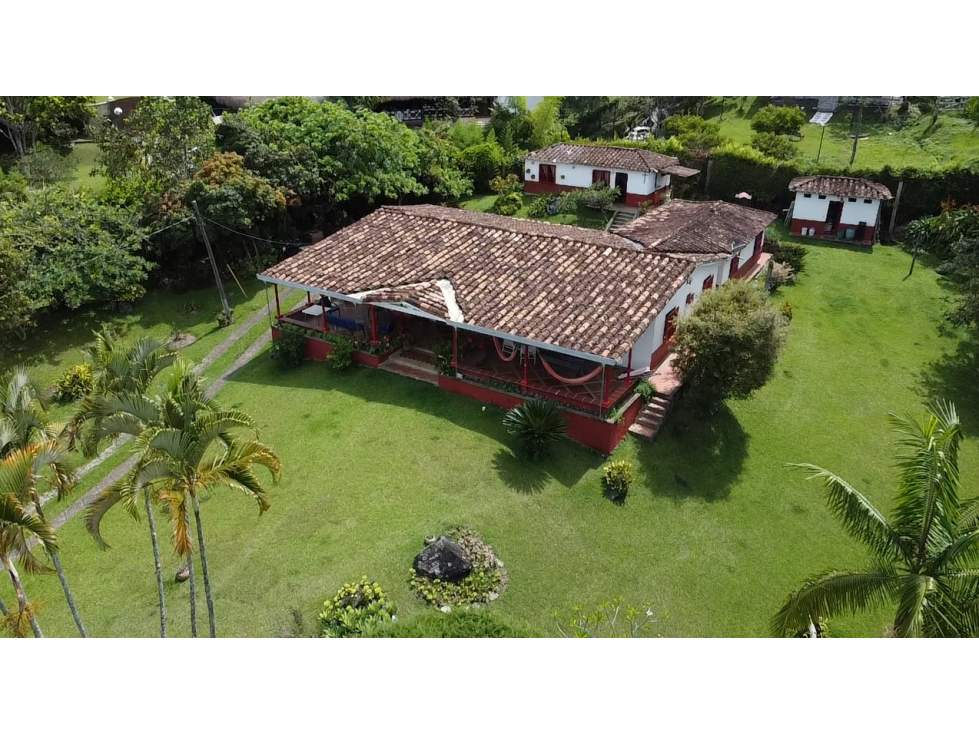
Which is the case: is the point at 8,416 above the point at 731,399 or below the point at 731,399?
above

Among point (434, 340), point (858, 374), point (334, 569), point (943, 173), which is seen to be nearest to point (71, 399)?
point (434, 340)

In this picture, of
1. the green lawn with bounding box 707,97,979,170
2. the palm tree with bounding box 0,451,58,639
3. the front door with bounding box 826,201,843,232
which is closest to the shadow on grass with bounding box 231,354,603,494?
the palm tree with bounding box 0,451,58,639

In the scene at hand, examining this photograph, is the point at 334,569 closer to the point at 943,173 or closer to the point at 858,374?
the point at 858,374

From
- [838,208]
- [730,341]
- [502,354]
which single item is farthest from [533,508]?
[838,208]

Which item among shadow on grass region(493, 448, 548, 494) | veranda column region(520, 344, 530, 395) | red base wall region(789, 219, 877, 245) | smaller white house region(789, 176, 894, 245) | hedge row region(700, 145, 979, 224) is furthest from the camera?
hedge row region(700, 145, 979, 224)

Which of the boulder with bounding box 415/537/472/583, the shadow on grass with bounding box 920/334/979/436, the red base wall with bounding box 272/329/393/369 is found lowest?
the boulder with bounding box 415/537/472/583

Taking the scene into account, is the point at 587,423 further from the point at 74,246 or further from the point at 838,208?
the point at 838,208

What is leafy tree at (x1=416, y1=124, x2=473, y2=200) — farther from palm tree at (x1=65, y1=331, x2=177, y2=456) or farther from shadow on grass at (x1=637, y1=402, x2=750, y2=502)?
palm tree at (x1=65, y1=331, x2=177, y2=456)
